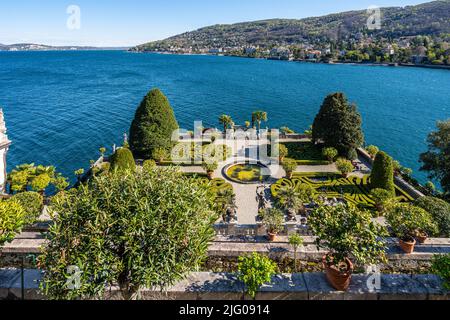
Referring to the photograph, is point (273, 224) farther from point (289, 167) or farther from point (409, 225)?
point (289, 167)

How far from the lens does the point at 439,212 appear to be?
1766cm

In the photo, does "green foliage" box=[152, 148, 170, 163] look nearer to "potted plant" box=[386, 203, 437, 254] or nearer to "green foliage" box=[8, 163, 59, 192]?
"green foliage" box=[8, 163, 59, 192]

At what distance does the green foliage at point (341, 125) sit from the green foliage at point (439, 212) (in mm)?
16887

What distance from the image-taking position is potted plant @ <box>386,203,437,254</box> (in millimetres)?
13914

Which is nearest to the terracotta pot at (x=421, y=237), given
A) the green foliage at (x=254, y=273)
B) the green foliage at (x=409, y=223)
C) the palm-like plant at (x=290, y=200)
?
the green foliage at (x=409, y=223)

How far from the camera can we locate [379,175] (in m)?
27.2

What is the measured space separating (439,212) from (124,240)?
19.0 m

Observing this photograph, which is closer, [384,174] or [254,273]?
[254,273]

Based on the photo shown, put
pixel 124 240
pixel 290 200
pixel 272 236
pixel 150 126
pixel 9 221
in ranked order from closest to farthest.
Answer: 1. pixel 124 240
2. pixel 9 221
3. pixel 272 236
4. pixel 290 200
5. pixel 150 126

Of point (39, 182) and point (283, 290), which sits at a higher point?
point (283, 290)

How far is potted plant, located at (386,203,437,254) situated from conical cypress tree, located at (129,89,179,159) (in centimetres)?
2689

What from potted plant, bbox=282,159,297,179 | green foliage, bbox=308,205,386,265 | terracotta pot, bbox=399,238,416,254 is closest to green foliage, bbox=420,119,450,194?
potted plant, bbox=282,159,297,179

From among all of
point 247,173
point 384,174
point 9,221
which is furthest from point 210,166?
point 9,221

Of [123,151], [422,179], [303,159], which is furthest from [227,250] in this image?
[422,179]
